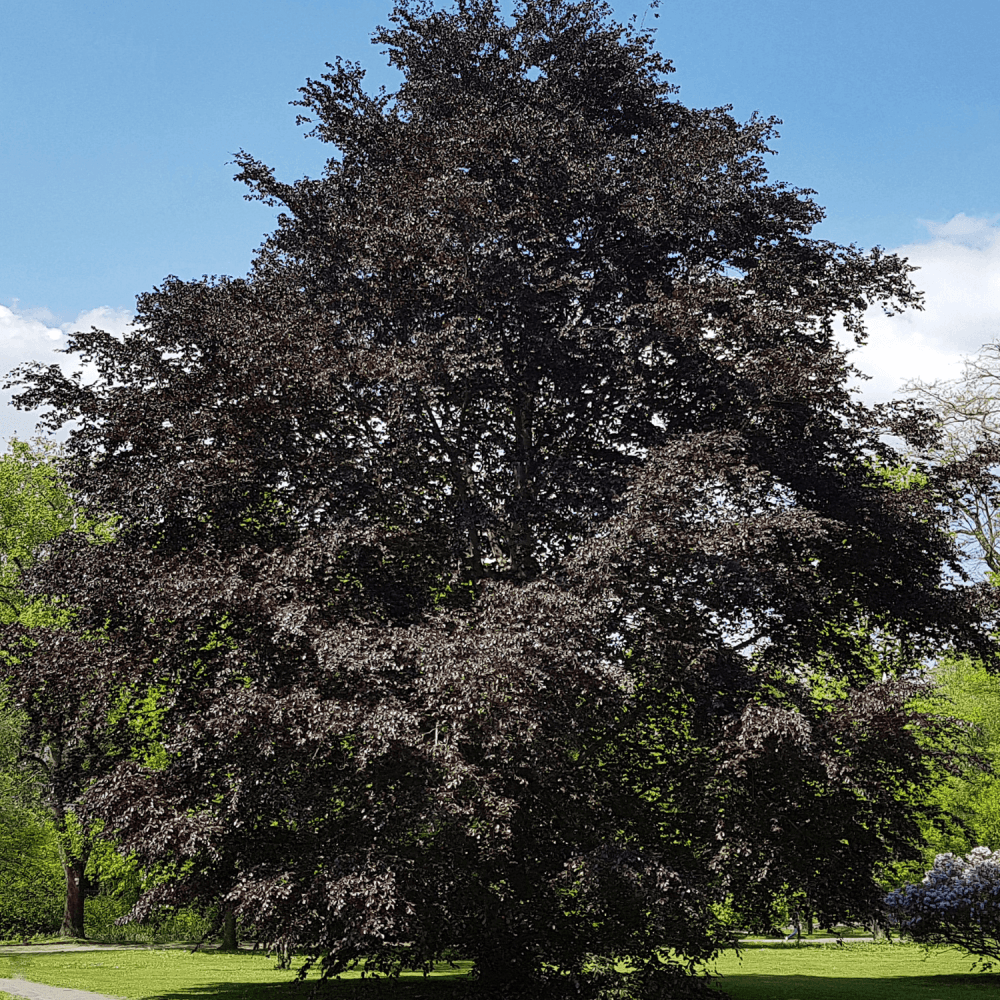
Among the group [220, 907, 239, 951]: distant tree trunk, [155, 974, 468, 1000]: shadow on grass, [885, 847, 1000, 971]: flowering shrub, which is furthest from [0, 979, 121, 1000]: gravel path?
[885, 847, 1000, 971]: flowering shrub

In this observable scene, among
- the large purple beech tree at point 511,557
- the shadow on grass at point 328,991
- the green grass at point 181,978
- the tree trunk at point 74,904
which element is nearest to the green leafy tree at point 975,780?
the large purple beech tree at point 511,557

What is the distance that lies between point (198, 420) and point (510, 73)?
27.9 feet

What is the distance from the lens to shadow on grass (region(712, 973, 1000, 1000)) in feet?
45.7

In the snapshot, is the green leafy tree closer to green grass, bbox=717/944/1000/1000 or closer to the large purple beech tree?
green grass, bbox=717/944/1000/1000

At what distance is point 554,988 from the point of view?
40.6 feet

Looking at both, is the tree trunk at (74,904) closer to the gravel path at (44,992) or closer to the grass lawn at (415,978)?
the grass lawn at (415,978)

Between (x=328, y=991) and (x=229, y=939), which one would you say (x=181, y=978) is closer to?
(x=328, y=991)

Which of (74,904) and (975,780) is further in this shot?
(74,904)

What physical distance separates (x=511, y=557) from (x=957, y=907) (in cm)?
1086

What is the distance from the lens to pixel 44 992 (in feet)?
45.4

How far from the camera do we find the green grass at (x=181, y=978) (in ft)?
46.5

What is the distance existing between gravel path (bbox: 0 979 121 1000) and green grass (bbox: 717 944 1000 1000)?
892 cm

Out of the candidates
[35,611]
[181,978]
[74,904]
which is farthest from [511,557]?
[74,904]

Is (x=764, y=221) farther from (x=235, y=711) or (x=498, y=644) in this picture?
(x=235, y=711)
